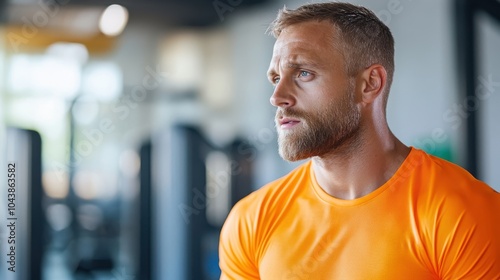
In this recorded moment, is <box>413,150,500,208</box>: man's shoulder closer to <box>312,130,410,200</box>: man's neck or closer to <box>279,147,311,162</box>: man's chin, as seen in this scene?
<box>312,130,410,200</box>: man's neck

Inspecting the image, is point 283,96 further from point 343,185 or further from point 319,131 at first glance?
point 343,185

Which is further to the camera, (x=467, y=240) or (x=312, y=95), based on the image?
(x=312, y=95)

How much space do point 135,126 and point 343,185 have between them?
1.68 meters

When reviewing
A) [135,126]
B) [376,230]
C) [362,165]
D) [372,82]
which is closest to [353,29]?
[372,82]

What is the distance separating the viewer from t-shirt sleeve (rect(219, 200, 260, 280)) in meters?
1.10

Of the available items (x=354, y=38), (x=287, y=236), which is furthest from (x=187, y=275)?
(x=354, y=38)

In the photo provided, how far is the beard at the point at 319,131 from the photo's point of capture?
3.41 feet

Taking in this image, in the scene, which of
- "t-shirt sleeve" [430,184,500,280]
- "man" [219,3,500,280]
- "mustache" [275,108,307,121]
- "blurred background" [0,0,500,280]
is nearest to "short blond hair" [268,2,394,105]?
"man" [219,3,500,280]

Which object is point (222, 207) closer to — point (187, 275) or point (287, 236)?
point (187, 275)

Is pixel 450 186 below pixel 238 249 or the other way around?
the other way around

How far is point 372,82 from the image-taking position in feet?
3.57

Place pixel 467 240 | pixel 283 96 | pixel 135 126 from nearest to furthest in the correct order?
pixel 467 240 → pixel 283 96 → pixel 135 126

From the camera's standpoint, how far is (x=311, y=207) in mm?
1081

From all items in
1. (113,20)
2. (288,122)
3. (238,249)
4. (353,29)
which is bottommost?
(238,249)
